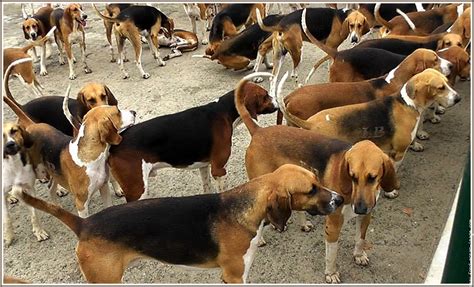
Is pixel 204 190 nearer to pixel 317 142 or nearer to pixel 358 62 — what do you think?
pixel 317 142

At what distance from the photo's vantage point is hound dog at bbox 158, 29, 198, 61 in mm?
9844

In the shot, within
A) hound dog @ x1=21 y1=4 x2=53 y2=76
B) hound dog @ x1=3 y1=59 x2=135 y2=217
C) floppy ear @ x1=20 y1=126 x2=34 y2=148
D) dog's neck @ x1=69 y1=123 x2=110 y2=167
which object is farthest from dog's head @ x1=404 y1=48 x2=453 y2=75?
hound dog @ x1=21 y1=4 x2=53 y2=76

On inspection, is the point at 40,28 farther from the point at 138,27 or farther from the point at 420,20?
the point at 420,20

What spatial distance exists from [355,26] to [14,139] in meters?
4.87

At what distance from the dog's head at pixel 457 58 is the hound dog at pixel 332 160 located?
2.25 metres

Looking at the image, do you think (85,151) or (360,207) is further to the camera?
(85,151)

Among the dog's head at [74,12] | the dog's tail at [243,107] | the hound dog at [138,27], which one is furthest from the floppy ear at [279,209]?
the dog's head at [74,12]

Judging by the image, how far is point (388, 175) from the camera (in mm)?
3834

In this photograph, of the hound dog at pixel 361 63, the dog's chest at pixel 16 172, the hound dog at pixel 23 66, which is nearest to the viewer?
the dog's chest at pixel 16 172

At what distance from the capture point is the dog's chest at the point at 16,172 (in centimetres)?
484

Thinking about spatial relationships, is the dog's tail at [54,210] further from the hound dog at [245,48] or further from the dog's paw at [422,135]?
the hound dog at [245,48]

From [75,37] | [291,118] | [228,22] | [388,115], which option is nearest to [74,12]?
[75,37]

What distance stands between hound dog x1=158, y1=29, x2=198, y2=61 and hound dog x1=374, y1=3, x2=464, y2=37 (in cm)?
379

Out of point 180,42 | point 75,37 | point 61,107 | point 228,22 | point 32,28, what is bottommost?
point 180,42
